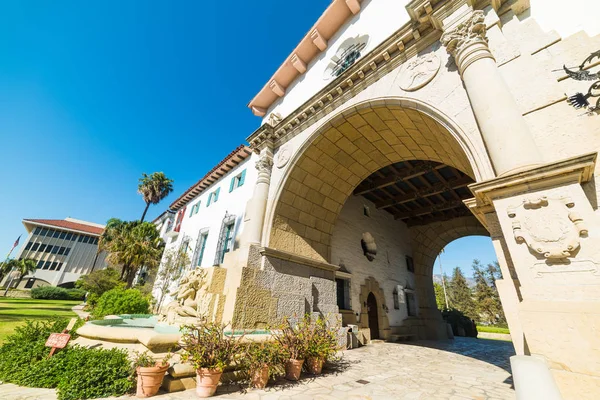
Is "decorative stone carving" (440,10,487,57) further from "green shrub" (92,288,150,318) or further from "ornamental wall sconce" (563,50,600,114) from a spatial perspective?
"green shrub" (92,288,150,318)

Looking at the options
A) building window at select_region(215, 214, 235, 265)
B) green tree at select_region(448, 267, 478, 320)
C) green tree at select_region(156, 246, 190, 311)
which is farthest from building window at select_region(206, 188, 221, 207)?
green tree at select_region(448, 267, 478, 320)

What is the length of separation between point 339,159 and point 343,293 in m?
5.89

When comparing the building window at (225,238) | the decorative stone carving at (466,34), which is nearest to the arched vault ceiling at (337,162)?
the decorative stone carving at (466,34)

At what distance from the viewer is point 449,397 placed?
148 inches

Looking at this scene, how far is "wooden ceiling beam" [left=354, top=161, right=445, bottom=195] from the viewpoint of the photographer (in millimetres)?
9612

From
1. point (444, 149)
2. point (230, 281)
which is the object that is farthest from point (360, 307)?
point (444, 149)

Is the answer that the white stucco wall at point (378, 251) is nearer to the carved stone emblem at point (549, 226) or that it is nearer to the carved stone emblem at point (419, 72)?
the carved stone emblem at point (419, 72)

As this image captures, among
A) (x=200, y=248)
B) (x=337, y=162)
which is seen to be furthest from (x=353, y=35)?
(x=200, y=248)

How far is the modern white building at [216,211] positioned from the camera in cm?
1216

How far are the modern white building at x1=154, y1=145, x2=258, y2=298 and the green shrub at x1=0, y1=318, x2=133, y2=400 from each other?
659cm

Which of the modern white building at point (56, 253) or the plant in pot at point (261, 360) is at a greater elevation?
the modern white building at point (56, 253)

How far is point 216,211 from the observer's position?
14688 millimetres

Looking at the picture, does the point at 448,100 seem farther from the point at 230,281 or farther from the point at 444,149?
the point at 230,281

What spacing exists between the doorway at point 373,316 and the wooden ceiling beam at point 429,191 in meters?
4.85
